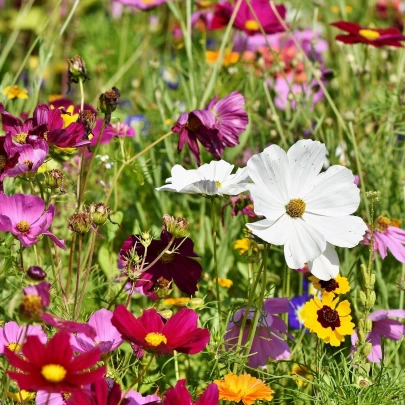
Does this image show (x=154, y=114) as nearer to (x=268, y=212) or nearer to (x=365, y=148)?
(x=365, y=148)

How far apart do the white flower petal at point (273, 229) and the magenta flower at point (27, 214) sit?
0.74 feet

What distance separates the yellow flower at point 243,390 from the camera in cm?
83

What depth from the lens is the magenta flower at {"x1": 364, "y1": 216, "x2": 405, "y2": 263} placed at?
1092 millimetres

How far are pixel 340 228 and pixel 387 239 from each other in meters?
0.27

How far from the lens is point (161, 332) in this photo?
785 mm

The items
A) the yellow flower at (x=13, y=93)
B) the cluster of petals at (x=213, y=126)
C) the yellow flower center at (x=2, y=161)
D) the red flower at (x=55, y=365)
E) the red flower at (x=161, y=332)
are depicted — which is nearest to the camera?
the red flower at (x=55, y=365)

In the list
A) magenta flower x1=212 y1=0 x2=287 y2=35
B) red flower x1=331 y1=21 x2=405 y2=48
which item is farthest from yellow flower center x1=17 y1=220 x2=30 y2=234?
magenta flower x1=212 y1=0 x2=287 y2=35

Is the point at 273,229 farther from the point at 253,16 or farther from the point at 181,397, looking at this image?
the point at 253,16

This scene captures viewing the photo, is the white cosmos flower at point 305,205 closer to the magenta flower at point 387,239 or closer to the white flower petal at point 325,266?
the white flower petal at point 325,266

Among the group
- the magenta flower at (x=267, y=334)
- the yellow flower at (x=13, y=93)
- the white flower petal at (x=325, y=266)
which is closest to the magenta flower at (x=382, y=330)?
the magenta flower at (x=267, y=334)

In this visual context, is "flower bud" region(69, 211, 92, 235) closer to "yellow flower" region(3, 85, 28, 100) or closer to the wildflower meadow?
the wildflower meadow

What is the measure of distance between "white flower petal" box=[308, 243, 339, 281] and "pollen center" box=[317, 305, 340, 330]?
0.10 meters

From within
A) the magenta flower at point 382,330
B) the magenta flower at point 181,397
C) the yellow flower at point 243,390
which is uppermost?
the magenta flower at point 181,397

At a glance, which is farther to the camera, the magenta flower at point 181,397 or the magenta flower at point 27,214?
the magenta flower at point 27,214
